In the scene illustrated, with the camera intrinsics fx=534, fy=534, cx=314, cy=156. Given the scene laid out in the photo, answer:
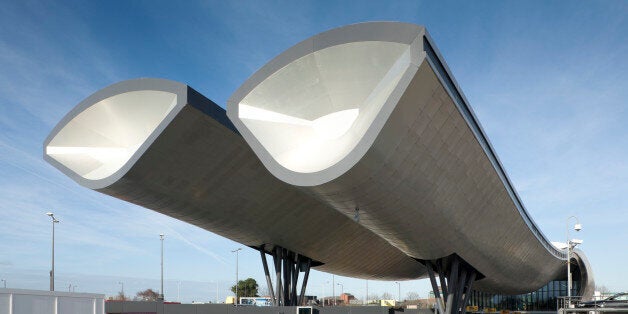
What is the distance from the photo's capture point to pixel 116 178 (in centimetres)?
2188

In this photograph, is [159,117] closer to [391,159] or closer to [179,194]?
[179,194]

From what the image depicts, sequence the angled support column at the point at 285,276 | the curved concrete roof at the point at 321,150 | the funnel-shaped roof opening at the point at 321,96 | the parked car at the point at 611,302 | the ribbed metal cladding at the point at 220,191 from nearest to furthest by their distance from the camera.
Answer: the funnel-shaped roof opening at the point at 321,96 < the curved concrete roof at the point at 321,150 < the ribbed metal cladding at the point at 220,191 < the parked car at the point at 611,302 < the angled support column at the point at 285,276

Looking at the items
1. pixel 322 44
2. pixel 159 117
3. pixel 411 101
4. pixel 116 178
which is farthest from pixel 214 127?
pixel 411 101

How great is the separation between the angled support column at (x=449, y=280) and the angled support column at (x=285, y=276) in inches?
392

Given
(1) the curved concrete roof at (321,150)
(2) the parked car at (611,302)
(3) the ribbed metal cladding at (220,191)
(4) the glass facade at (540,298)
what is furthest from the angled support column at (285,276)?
(4) the glass facade at (540,298)

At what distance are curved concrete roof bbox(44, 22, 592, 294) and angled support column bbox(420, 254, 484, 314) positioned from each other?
2.80 ft

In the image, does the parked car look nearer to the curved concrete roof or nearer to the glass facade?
the curved concrete roof

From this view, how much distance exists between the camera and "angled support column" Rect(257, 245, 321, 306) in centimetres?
3653

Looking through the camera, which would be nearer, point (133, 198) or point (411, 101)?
point (411, 101)

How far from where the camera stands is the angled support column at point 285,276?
36531 mm

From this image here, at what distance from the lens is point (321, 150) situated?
59.1 feet

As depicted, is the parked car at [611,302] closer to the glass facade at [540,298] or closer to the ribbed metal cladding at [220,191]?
the ribbed metal cladding at [220,191]

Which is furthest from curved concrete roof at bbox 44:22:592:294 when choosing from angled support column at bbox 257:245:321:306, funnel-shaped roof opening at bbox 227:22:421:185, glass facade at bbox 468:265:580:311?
glass facade at bbox 468:265:580:311

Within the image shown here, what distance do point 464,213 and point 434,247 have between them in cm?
361
